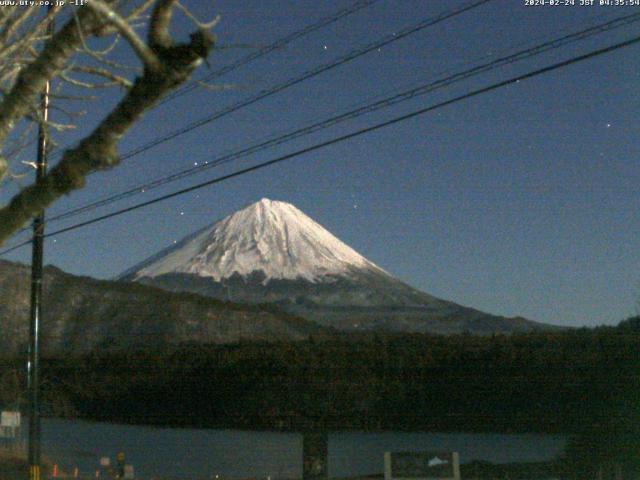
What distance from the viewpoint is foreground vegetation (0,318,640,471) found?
40.2 meters

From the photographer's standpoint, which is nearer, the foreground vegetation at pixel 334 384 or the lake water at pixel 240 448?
the lake water at pixel 240 448

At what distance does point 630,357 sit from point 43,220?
19.5 meters

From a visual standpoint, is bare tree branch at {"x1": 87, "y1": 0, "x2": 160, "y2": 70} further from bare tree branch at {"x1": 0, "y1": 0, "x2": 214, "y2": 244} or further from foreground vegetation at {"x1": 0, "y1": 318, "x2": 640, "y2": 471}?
foreground vegetation at {"x1": 0, "y1": 318, "x2": 640, "y2": 471}

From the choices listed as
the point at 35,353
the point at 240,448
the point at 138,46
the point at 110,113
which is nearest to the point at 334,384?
the point at 240,448

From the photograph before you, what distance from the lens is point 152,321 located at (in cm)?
4738

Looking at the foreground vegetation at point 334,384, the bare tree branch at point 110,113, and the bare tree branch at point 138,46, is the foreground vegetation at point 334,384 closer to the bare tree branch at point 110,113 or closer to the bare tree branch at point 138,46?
the bare tree branch at point 110,113

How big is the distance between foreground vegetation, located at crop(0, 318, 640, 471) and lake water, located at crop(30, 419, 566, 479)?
734mm

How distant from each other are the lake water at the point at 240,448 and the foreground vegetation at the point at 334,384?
0.73 m

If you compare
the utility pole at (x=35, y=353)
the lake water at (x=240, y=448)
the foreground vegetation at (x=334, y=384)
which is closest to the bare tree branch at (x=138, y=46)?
the utility pole at (x=35, y=353)

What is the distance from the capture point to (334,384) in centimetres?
4322

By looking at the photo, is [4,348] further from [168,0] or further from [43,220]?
[168,0]

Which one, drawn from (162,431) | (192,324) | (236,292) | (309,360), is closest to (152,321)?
(192,324)

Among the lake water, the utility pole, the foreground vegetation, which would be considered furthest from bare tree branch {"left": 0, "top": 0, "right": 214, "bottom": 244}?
the foreground vegetation

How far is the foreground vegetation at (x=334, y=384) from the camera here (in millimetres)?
40219
